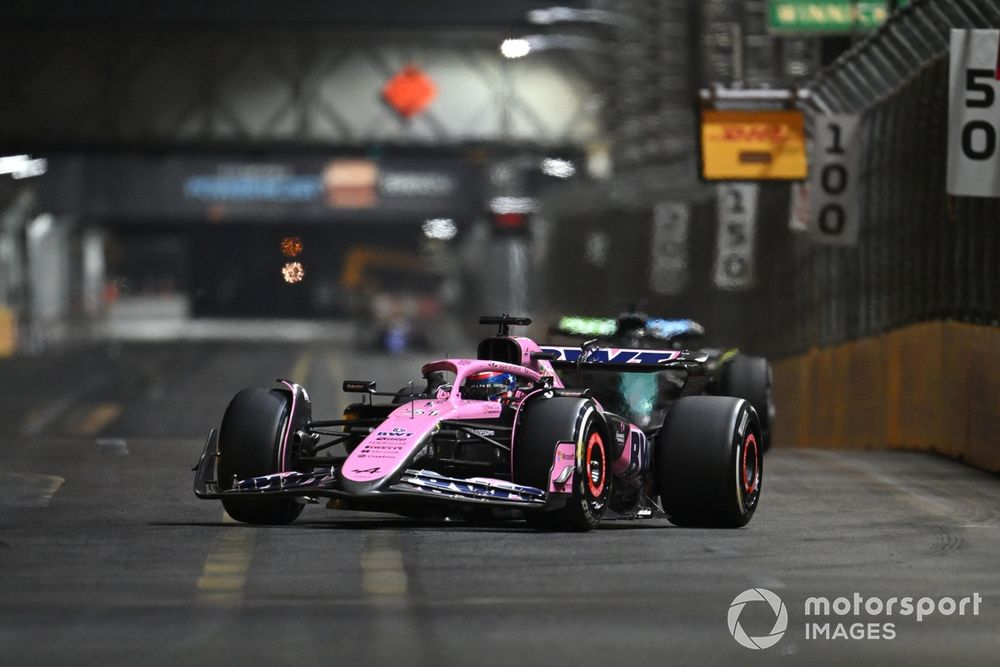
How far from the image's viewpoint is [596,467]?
11.6m

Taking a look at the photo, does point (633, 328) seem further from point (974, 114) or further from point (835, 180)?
point (835, 180)

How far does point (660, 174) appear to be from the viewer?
37.6 m

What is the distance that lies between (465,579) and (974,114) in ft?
25.9

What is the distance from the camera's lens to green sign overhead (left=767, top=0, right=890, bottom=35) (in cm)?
2716

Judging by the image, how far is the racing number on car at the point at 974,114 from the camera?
1557cm

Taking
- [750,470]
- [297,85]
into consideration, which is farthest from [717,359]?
[297,85]

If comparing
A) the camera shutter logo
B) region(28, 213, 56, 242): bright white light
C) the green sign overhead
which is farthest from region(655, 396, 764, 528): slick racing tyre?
region(28, 213, 56, 242): bright white light

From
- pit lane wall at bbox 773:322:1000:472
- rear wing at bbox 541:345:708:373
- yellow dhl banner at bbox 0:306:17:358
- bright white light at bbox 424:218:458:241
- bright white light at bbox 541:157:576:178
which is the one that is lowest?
yellow dhl banner at bbox 0:306:17:358

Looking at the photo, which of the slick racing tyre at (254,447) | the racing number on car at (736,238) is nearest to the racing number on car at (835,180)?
the racing number on car at (736,238)

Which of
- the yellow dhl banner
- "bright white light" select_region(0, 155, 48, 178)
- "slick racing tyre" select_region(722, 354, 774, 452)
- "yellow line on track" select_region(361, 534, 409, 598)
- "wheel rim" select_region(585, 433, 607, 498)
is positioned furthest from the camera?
the yellow dhl banner

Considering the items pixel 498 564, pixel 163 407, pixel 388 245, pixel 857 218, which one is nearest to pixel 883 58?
pixel 857 218

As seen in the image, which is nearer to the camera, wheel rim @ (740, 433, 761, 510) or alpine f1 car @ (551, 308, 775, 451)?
wheel rim @ (740, 433, 761, 510)

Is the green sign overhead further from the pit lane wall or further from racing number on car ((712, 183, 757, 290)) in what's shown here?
the pit lane wall

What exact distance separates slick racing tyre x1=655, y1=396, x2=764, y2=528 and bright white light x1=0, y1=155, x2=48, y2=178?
42.5 metres
